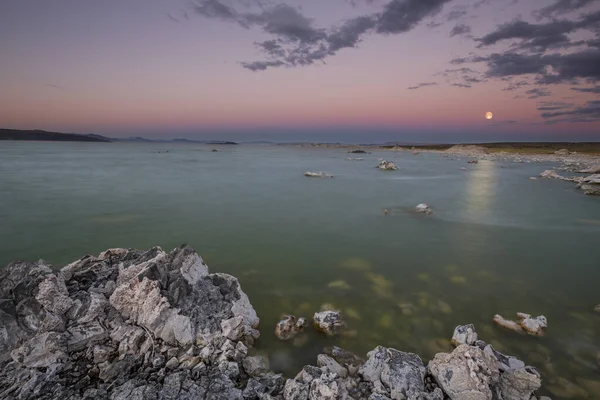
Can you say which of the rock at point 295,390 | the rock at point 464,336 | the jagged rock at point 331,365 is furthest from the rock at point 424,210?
the rock at point 295,390

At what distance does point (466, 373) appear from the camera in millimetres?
5004

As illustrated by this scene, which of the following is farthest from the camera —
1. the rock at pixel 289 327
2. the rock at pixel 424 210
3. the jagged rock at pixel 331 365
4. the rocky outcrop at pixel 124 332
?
the rock at pixel 424 210

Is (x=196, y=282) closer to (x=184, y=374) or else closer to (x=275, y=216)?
(x=184, y=374)

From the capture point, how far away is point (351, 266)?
10.8m

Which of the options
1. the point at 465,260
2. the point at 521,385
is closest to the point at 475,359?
the point at 521,385

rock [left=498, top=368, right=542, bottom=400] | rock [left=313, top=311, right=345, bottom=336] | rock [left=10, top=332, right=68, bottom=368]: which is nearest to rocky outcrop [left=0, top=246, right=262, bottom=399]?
rock [left=10, top=332, right=68, bottom=368]

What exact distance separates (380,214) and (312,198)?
6800 millimetres

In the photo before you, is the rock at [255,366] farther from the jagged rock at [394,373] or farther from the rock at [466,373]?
the rock at [466,373]

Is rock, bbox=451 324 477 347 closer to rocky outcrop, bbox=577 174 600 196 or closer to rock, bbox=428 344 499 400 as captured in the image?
rock, bbox=428 344 499 400

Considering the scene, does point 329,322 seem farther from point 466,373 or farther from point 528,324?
point 528,324

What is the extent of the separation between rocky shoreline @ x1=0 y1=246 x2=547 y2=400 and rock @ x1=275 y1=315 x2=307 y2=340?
0.13ft

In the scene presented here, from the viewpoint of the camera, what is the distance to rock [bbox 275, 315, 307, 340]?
679 centimetres

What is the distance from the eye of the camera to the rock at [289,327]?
679 cm

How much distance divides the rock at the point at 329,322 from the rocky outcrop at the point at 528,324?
3811 millimetres
